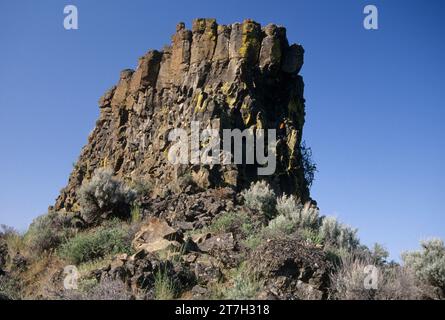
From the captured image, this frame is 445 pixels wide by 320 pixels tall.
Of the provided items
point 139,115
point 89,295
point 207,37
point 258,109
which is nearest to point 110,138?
point 139,115

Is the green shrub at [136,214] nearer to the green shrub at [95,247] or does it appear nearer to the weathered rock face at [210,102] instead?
the weathered rock face at [210,102]

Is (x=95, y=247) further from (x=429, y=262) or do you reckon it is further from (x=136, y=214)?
(x=429, y=262)

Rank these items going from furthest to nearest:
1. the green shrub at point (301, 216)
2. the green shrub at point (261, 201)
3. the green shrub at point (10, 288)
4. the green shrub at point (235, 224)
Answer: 1. the green shrub at point (261, 201)
2. the green shrub at point (301, 216)
3. the green shrub at point (235, 224)
4. the green shrub at point (10, 288)

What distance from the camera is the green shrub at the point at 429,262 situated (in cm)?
767

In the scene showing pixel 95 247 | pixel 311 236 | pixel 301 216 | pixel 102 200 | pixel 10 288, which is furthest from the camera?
pixel 102 200

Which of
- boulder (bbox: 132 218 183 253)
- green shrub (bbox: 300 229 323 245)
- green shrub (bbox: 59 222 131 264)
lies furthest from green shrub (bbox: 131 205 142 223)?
green shrub (bbox: 300 229 323 245)

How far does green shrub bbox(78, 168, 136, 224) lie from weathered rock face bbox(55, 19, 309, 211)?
1827 millimetres

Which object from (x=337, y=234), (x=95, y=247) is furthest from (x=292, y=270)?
(x=95, y=247)

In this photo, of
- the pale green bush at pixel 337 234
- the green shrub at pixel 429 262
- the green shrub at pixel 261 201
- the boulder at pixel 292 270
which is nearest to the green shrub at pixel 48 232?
the green shrub at pixel 261 201

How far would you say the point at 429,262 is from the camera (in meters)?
8.06

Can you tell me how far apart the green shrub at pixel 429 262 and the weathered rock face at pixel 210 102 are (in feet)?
22.9

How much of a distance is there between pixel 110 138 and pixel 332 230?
48.3 ft

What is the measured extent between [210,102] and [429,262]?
33.0 feet

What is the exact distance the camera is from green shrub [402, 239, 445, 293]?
7.67m
